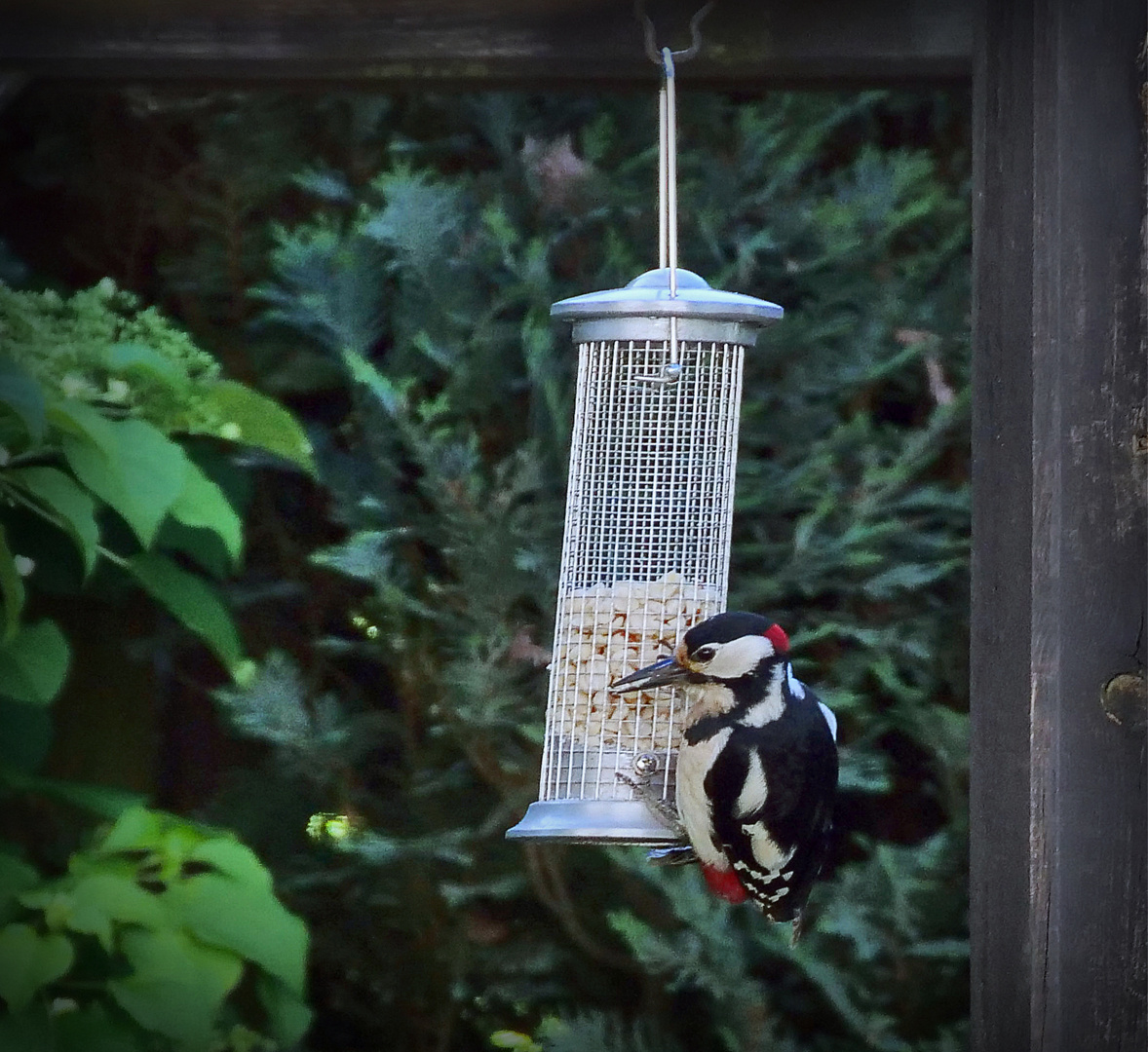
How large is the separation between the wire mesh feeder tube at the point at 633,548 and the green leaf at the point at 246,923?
29 centimetres

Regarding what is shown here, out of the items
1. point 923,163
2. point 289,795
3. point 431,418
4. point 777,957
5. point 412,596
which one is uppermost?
point 923,163

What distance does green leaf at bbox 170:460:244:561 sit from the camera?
1828mm

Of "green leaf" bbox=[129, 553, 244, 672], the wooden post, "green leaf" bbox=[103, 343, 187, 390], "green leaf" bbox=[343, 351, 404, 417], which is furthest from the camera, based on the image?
"green leaf" bbox=[343, 351, 404, 417]

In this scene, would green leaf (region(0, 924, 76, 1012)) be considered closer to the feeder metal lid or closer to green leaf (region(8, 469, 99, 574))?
green leaf (region(8, 469, 99, 574))

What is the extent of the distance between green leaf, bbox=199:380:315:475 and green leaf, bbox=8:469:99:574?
1.04 feet

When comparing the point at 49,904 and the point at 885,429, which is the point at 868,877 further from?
the point at 49,904

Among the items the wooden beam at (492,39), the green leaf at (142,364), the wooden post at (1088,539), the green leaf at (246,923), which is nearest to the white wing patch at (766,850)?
the wooden post at (1088,539)

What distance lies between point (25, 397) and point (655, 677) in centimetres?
63

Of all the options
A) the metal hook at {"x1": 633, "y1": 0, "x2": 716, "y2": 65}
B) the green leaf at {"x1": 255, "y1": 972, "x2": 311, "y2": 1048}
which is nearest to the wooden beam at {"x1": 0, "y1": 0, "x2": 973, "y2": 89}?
the metal hook at {"x1": 633, "y1": 0, "x2": 716, "y2": 65}

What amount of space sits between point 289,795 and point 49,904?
80 cm

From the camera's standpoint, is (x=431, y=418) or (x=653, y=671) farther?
(x=431, y=418)

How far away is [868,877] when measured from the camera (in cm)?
229

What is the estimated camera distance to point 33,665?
5.86 feet

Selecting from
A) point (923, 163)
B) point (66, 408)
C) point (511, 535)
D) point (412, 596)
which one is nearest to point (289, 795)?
point (412, 596)
